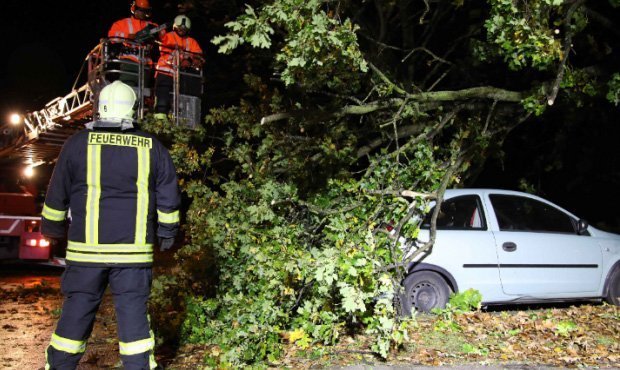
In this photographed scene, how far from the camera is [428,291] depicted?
6598 mm

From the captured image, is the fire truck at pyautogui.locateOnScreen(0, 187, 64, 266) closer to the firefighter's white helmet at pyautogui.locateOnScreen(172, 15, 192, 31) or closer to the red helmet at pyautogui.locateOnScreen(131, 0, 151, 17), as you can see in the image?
the red helmet at pyautogui.locateOnScreen(131, 0, 151, 17)

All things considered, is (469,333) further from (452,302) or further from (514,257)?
(514,257)

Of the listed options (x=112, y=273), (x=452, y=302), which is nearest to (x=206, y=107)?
(x=452, y=302)

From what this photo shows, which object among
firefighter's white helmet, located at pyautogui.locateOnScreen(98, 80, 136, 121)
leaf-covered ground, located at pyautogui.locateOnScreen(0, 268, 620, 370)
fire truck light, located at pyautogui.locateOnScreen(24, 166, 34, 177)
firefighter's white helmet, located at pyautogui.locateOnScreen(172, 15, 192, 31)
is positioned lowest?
leaf-covered ground, located at pyautogui.locateOnScreen(0, 268, 620, 370)

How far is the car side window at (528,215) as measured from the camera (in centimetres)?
700

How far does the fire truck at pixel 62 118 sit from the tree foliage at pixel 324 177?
0.61 m

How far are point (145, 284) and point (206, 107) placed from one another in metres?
9.68

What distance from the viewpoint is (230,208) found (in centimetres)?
696

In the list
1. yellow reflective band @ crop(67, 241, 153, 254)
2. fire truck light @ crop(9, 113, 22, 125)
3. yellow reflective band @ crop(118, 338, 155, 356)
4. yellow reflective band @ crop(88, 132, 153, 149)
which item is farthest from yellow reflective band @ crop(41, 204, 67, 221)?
fire truck light @ crop(9, 113, 22, 125)

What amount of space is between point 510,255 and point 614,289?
1.80 m

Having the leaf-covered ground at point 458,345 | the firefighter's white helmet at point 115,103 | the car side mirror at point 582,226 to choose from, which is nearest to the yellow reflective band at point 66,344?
the firefighter's white helmet at point 115,103

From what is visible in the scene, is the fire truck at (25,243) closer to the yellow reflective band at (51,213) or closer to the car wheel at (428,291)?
the car wheel at (428,291)

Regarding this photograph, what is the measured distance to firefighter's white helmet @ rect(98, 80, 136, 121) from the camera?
3912 millimetres

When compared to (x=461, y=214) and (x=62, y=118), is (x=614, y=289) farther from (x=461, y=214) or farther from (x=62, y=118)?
(x=62, y=118)
